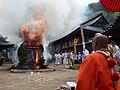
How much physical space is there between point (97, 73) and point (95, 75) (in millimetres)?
38

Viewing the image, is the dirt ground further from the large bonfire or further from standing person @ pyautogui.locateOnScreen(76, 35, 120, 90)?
standing person @ pyautogui.locateOnScreen(76, 35, 120, 90)

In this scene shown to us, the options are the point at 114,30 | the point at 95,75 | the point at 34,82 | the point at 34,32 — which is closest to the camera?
the point at 95,75

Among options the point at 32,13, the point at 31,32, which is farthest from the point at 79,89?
the point at 32,13

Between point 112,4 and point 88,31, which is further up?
point 88,31

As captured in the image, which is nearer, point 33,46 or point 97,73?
point 97,73

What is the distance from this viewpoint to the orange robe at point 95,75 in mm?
3195

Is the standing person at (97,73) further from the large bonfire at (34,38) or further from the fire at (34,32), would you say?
the fire at (34,32)

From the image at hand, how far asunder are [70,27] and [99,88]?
136 ft

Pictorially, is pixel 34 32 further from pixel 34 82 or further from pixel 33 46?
pixel 34 82

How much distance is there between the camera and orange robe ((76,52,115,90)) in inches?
126

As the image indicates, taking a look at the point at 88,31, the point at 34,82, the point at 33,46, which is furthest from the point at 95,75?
the point at 88,31

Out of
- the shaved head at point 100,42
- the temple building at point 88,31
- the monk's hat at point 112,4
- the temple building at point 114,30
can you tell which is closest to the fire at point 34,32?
the temple building at point 88,31

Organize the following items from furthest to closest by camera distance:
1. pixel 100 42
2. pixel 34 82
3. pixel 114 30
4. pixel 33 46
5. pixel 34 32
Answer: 1. pixel 34 32
2. pixel 33 46
3. pixel 114 30
4. pixel 34 82
5. pixel 100 42

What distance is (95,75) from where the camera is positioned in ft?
10.6
